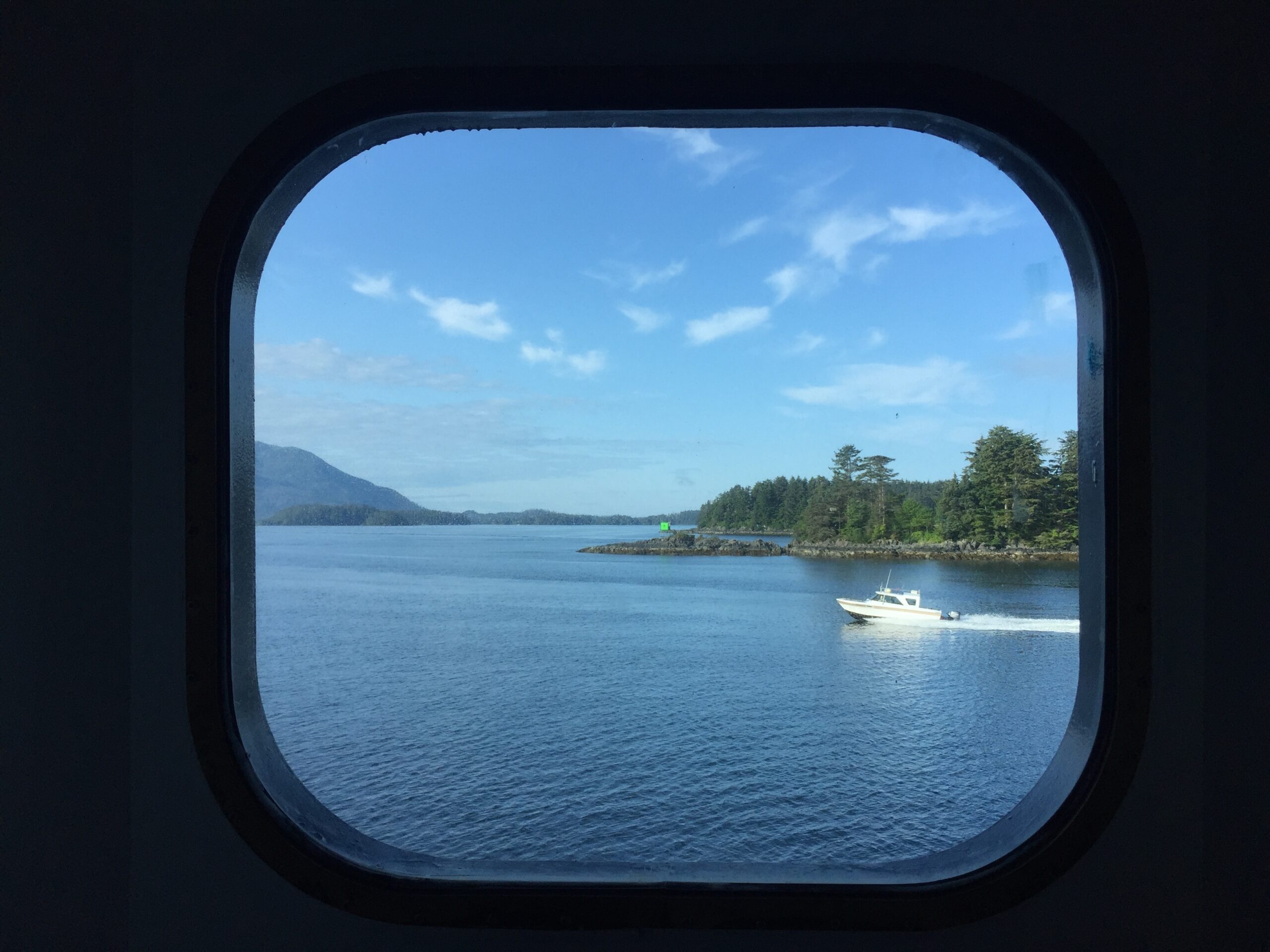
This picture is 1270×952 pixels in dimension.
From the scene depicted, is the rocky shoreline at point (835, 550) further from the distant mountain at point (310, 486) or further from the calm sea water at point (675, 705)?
the distant mountain at point (310, 486)

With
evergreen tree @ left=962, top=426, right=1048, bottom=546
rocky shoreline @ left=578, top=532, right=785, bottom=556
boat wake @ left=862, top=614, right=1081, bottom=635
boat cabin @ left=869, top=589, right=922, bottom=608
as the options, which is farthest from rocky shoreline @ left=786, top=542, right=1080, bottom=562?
rocky shoreline @ left=578, top=532, right=785, bottom=556

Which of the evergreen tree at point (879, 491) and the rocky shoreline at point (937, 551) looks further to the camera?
the evergreen tree at point (879, 491)

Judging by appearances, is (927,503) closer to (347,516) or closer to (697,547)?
(697,547)

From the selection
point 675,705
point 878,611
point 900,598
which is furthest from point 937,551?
point 675,705

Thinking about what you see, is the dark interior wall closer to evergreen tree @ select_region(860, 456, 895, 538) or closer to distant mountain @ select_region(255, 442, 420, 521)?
evergreen tree @ select_region(860, 456, 895, 538)

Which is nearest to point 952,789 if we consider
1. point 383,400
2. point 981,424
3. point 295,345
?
point 981,424

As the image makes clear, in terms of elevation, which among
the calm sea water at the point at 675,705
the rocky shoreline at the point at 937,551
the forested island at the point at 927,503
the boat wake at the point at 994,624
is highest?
the forested island at the point at 927,503

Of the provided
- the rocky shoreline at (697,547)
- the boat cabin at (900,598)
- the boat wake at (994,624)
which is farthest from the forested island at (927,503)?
the boat wake at (994,624)
